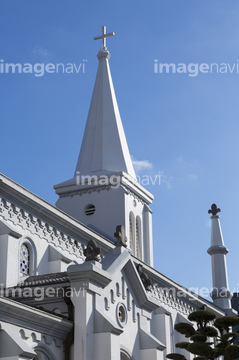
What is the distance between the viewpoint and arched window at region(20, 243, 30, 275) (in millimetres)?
25969

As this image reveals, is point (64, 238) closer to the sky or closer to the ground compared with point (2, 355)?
closer to the sky

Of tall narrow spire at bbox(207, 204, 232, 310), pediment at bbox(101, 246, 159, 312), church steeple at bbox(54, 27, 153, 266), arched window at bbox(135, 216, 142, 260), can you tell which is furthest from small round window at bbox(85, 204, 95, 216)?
pediment at bbox(101, 246, 159, 312)

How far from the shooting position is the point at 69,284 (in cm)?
2192

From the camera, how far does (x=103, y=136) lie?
40.1m

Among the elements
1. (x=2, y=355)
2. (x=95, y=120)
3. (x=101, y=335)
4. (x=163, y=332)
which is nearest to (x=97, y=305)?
(x=101, y=335)

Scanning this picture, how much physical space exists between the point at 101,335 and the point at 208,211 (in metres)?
27.0

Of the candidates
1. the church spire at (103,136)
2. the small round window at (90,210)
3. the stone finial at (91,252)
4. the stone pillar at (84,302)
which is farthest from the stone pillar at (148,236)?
the stone pillar at (84,302)

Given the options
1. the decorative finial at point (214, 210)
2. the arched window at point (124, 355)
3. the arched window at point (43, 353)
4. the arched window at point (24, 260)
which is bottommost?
the arched window at point (43, 353)

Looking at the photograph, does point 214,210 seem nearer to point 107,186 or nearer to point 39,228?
point 107,186

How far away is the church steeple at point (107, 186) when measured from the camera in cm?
3750

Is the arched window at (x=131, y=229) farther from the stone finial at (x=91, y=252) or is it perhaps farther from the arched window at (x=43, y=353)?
the arched window at (x=43, y=353)

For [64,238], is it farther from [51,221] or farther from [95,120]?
[95,120]

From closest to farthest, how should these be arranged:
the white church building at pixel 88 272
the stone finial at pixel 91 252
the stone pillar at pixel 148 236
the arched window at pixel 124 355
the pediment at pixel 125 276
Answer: the white church building at pixel 88 272 → the stone finial at pixel 91 252 → the arched window at pixel 124 355 → the pediment at pixel 125 276 → the stone pillar at pixel 148 236

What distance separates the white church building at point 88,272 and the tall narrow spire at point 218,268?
494cm
